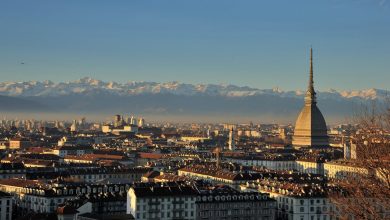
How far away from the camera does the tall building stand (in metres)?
186

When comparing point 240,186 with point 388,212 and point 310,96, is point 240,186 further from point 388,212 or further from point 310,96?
point 310,96

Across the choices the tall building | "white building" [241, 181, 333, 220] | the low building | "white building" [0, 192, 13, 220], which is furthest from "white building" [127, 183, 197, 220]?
the tall building

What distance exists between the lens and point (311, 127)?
186875mm

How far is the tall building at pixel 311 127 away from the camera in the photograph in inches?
7318

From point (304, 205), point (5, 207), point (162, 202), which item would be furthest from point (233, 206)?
point (5, 207)

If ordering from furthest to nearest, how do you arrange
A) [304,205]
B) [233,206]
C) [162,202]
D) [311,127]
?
1. [311,127]
2. [304,205]
3. [233,206]
4. [162,202]

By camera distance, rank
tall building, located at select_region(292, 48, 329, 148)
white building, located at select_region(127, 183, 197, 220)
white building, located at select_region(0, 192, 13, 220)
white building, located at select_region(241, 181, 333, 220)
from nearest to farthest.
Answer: white building, located at select_region(127, 183, 197, 220)
white building, located at select_region(0, 192, 13, 220)
white building, located at select_region(241, 181, 333, 220)
tall building, located at select_region(292, 48, 329, 148)

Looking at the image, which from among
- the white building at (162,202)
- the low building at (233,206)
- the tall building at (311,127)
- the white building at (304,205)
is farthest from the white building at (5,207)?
the tall building at (311,127)

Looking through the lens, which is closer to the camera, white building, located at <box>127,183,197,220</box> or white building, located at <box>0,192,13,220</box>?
white building, located at <box>127,183,197,220</box>

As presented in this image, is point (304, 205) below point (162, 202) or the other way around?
below

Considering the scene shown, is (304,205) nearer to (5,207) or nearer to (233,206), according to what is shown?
(233,206)

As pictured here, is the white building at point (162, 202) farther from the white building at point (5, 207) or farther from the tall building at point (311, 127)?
the tall building at point (311, 127)

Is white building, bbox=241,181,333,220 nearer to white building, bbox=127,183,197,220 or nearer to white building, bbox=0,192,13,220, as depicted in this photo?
white building, bbox=127,183,197,220

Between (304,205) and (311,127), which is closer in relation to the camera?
(304,205)
